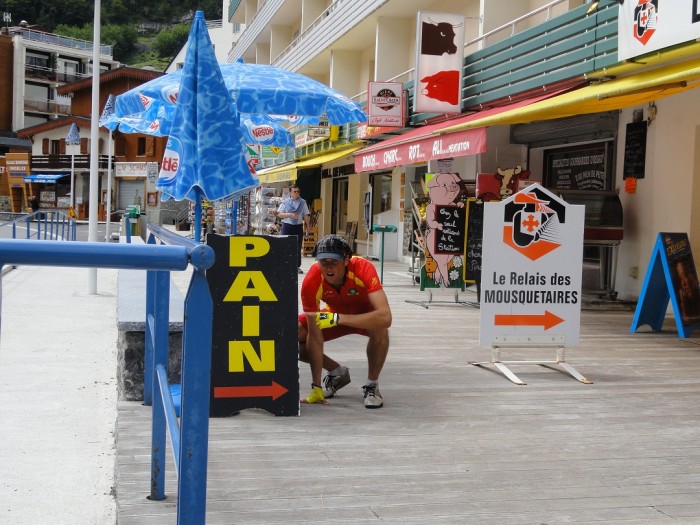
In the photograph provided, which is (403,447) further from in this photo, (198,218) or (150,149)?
(150,149)

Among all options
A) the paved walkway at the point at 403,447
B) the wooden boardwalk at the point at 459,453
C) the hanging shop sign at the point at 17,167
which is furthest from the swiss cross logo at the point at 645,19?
the hanging shop sign at the point at 17,167

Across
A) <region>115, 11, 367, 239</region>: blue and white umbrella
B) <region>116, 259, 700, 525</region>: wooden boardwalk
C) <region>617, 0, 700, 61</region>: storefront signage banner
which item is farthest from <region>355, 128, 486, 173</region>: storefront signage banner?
<region>115, 11, 367, 239</region>: blue and white umbrella

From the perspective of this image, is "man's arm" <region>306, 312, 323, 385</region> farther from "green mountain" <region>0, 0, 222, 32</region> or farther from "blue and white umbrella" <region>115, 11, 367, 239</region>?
"green mountain" <region>0, 0, 222, 32</region>

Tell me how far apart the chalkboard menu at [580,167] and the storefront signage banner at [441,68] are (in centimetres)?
193

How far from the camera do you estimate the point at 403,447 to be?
4.75m

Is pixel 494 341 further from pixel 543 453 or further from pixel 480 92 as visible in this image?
pixel 480 92

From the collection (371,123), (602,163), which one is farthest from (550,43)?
(371,123)

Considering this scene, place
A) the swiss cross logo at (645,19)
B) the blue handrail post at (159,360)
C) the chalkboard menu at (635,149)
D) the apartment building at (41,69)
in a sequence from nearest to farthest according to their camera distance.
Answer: the blue handrail post at (159,360) < the swiss cross logo at (645,19) < the chalkboard menu at (635,149) < the apartment building at (41,69)

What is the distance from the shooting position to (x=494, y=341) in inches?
270

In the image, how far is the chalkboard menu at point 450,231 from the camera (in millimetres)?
11102

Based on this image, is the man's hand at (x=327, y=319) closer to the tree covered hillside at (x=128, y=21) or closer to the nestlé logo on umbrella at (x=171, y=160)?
the nestlé logo on umbrella at (x=171, y=160)

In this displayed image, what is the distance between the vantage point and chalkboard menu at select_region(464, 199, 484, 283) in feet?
36.4

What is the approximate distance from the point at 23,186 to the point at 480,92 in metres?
55.8

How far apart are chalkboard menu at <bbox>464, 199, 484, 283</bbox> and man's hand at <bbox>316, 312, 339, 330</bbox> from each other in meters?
5.90
